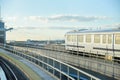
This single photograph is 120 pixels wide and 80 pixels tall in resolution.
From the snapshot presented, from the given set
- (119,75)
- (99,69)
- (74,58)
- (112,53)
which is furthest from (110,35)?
(119,75)

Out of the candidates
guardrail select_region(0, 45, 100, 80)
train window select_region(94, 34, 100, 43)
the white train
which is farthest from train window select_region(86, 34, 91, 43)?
guardrail select_region(0, 45, 100, 80)

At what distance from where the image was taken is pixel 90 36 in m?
42.5

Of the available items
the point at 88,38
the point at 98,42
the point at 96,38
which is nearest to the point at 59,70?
the point at 98,42

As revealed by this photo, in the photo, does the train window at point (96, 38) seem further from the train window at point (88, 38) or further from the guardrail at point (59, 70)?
the guardrail at point (59, 70)

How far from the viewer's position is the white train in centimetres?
3503

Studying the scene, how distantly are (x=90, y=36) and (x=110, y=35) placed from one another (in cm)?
619

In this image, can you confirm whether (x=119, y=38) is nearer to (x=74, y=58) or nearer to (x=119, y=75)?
(x=74, y=58)

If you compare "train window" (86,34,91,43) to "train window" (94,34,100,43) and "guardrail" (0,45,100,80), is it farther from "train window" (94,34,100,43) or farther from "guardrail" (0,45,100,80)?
"guardrail" (0,45,100,80)

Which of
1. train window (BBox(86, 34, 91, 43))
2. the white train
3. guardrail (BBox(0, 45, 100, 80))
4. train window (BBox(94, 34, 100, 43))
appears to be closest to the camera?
guardrail (BBox(0, 45, 100, 80))

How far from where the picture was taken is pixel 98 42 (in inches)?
1559

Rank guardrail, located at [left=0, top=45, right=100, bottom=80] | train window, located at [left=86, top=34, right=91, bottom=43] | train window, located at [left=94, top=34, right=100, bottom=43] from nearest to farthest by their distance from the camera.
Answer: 1. guardrail, located at [left=0, top=45, right=100, bottom=80]
2. train window, located at [left=94, top=34, right=100, bottom=43]
3. train window, located at [left=86, top=34, right=91, bottom=43]

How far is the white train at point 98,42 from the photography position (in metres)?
35.0

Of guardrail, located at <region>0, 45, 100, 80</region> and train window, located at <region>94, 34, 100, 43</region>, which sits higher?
train window, located at <region>94, 34, 100, 43</region>

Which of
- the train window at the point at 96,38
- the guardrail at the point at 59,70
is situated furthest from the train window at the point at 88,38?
the guardrail at the point at 59,70
